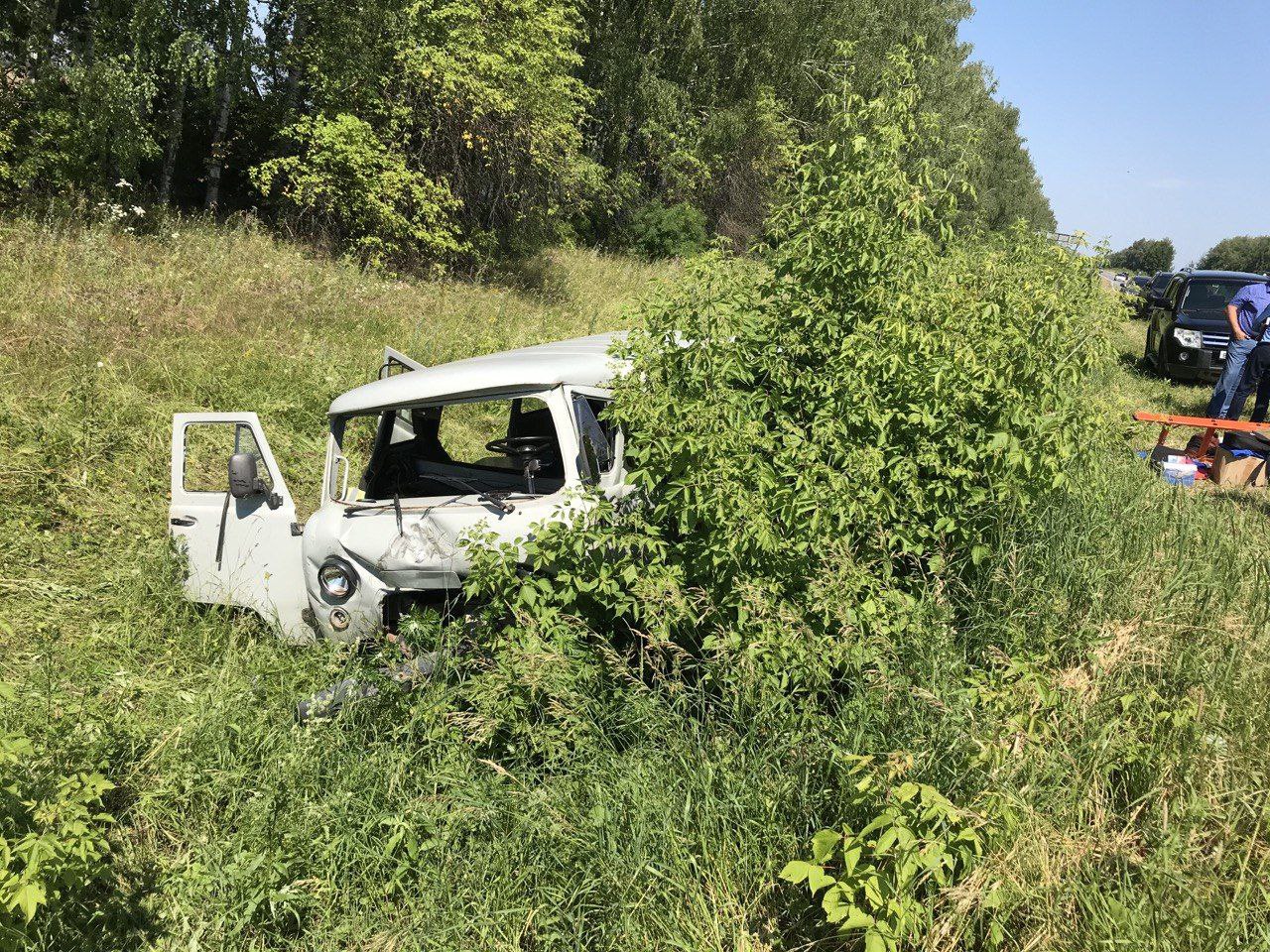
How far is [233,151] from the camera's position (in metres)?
15.8

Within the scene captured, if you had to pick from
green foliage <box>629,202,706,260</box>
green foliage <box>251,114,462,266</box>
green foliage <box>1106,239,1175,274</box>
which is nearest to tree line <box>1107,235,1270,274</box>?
green foliage <box>1106,239,1175,274</box>

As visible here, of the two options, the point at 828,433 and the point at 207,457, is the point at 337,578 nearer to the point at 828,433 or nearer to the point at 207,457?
the point at 828,433

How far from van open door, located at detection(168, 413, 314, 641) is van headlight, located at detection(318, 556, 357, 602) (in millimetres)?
628

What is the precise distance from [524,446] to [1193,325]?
1367cm

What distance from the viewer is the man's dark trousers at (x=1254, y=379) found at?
9.86 meters

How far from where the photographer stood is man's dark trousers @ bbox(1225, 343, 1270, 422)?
9859 millimetres

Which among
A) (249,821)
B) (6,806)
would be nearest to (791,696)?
(249,821)

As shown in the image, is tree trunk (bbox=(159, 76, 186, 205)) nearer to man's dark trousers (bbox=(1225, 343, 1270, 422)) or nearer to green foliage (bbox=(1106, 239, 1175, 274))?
man's dark trousers (bbox=(1225, 343, 1270, 422))

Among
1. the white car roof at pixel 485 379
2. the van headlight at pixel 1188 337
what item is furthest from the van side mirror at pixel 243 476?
the van headlight at pixel 1188 337

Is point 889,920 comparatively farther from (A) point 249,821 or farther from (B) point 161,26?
(B) point 161,26

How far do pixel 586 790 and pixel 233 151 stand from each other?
1572 cm

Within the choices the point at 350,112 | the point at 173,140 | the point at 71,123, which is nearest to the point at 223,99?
the point at 173,140

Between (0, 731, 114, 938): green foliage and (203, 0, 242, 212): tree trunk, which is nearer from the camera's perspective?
(0, 731, 114, 938): green foliage

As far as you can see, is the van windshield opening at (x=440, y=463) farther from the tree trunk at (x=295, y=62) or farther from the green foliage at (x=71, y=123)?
the tree trunk at (x=295, y=62)
